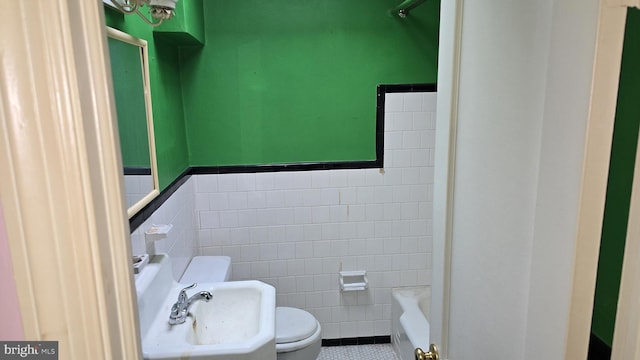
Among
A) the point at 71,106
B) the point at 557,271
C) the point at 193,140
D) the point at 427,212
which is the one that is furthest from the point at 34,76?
the point at 427,212

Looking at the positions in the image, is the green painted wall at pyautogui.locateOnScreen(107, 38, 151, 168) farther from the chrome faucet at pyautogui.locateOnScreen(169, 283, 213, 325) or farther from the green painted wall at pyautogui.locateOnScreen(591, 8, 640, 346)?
the green painted wall at pyautogui.locateOnScreen(591, 8, 640, 346)

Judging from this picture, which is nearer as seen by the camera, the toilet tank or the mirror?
the mirror

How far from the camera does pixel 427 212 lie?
2916 millimetres

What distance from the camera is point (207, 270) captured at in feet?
7.89

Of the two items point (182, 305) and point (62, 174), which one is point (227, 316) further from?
point (62, 174)

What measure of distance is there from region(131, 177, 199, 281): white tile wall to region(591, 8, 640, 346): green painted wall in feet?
4.82

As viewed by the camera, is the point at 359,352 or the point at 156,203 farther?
the point at 359,352

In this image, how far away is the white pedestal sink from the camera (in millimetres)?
1460

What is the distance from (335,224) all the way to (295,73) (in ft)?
3.33

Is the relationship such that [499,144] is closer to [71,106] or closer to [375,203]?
[71,106]

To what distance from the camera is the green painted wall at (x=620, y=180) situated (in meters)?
0.78

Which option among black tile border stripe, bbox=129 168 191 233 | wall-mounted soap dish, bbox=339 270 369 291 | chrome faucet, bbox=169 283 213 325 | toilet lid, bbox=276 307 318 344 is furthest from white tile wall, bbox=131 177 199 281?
wall-mounted soap dish, bbox=339 270 369 291

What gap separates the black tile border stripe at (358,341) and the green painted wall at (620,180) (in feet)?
7.37

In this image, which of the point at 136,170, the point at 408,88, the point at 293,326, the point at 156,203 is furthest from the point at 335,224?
the point at 136,170
